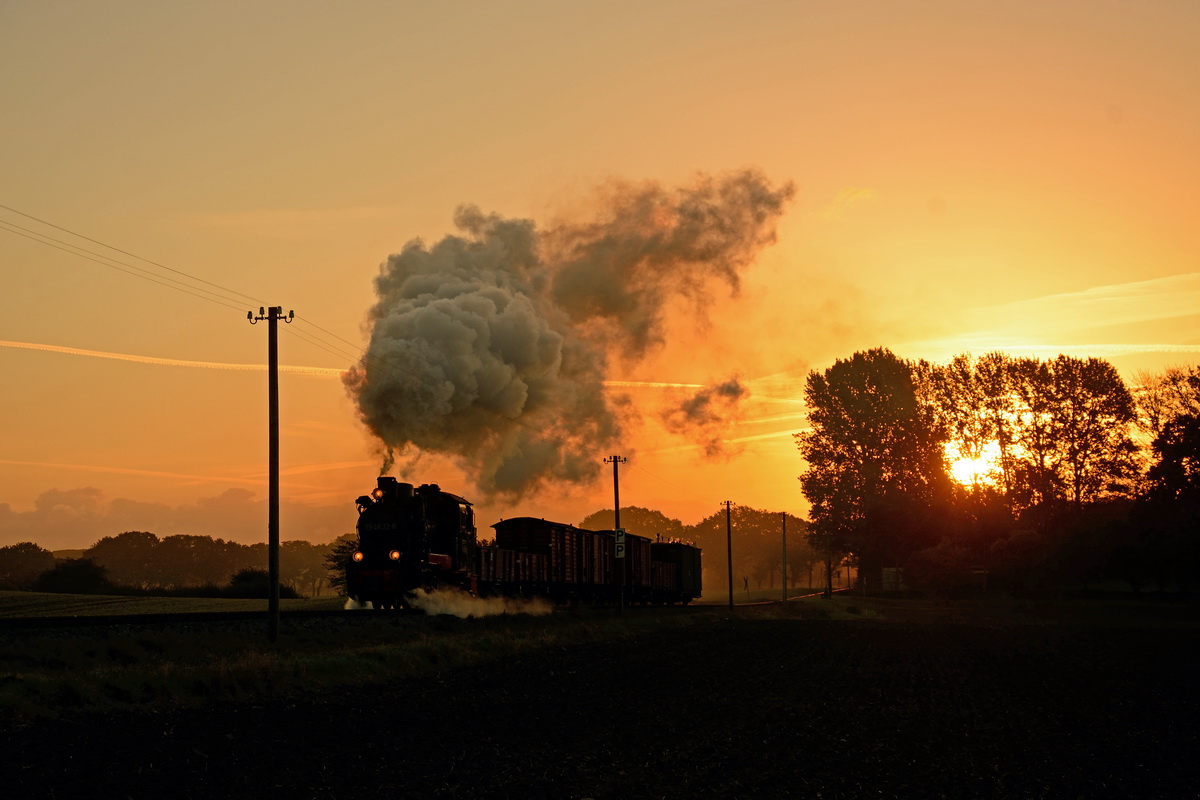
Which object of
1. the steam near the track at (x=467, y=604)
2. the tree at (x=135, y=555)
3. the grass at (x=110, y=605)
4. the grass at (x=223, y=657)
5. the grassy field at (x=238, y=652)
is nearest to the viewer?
the grass at (x=223, y=657)

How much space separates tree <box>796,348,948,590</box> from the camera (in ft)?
270

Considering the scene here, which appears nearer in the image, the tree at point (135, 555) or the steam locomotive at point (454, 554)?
the steam locomotive at point (454, 554)

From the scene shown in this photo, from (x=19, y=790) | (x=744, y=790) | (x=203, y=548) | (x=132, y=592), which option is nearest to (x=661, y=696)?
(x=744, y=790)

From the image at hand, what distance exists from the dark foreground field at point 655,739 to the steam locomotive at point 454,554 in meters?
7.65

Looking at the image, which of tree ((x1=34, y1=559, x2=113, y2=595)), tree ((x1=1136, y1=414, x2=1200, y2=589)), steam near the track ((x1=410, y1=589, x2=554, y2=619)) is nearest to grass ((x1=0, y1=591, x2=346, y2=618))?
tree ((x1=34, y1=559, x2=113, y2=595))

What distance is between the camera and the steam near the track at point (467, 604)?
1428 inches

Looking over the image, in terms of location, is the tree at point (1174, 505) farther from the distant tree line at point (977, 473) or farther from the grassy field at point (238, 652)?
the grassy field at point (238, 652)

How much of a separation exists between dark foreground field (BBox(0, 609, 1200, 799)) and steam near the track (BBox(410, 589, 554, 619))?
25.1 ft

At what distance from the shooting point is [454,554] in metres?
37.5

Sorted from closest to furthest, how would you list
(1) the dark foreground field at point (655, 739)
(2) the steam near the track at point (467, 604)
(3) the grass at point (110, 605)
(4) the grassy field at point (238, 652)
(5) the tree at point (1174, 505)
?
1. (1) the dark foreground field at point (655, 739)
2. (4) the grassy field at point (238, 652)
3. (2) the steam near the track at point (467, 604)
4. (3) the grass at point (110, 605)
5. (5) the tree at point (1174, 505)

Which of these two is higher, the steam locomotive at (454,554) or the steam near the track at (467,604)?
the steam locomotive at (454,554)

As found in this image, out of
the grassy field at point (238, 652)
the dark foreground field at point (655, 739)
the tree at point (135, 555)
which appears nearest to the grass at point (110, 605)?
the grassy field at point (238, 652)

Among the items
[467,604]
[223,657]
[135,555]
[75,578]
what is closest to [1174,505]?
[467,604]

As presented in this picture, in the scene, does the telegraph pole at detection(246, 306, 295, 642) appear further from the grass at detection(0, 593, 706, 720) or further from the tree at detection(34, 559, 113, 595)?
the tree at detection(34, 559, 113, 595)
